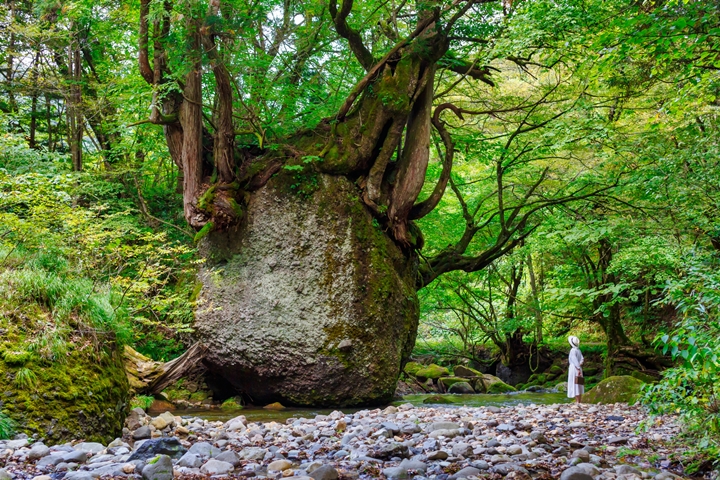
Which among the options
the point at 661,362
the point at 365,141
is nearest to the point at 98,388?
the point at 365,141

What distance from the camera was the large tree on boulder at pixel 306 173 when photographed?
8922 mm

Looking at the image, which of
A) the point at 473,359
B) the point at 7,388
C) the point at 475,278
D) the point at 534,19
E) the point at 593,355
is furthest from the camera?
the point at 473,359

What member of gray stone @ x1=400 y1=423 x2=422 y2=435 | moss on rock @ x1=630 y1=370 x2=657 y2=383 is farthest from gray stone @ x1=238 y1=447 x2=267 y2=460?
moss on rock @ x1=630 y1=370 x2=657 y2=383

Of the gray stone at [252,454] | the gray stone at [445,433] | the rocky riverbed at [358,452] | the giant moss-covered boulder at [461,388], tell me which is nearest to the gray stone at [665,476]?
the rocky riverbed at [358,452]

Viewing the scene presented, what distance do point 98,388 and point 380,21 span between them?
340 inches

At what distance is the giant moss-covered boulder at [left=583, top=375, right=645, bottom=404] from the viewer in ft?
29.4

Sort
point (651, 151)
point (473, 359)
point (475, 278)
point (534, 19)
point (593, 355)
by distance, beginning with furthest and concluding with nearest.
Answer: point (473, 359)
point (475, 278)
point (593, 355)
point (651, 151)
point (534, 19)

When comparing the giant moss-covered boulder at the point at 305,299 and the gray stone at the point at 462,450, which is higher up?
the giant moss-covered boulder at the point at 305,299

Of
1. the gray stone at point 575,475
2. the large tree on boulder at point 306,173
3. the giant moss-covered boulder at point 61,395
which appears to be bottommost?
the gray stone at point 575,475

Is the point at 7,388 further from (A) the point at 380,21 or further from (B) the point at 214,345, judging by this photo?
(A) the point at 380,21

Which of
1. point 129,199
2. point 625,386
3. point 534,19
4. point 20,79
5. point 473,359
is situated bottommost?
point 473,359

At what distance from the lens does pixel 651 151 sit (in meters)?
8.69

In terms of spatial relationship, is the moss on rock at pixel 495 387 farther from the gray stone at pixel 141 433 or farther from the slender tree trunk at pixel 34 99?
the slender tree trunk at pixel 34 99

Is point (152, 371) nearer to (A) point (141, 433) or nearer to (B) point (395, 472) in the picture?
(A) point (141, 433)
